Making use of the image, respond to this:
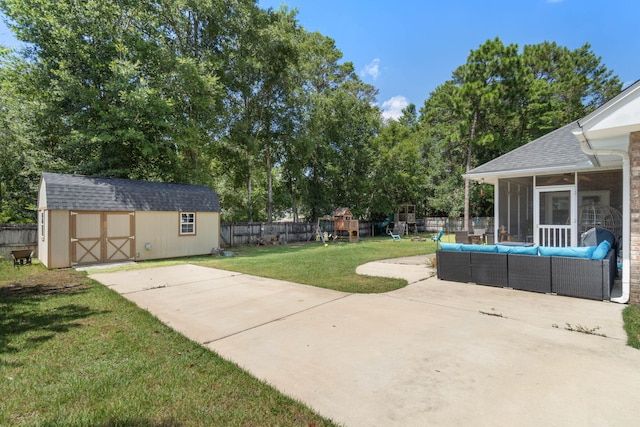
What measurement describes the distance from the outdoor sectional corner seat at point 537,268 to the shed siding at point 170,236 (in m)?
10.1

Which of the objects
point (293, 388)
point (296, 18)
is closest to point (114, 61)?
point (296, 18)

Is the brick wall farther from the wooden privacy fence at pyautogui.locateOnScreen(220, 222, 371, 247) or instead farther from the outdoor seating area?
the wooden privacy fence at pyautogui.locateOnScreen(220, 222, 371, 247)

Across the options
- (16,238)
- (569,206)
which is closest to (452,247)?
(569,206)

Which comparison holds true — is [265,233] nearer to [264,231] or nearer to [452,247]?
[264,231]

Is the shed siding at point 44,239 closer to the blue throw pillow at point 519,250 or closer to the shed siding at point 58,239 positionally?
the shed siding at point 58,239

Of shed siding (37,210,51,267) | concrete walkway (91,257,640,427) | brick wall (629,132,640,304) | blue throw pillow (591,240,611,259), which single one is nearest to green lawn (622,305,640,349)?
concrete walkway (91,257,640,427)

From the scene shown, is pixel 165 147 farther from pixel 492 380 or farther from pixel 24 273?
pixel 492 380

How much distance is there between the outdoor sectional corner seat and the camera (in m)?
5.27

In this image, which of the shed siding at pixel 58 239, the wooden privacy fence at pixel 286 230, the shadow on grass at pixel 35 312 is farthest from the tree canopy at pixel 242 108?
the shadow on grass at pixel 35 312

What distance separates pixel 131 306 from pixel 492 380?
521 cm

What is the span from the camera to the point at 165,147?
47.5 feet

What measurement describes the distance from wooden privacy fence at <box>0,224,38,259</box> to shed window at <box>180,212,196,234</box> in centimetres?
531

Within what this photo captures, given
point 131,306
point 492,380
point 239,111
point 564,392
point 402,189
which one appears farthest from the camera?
point 402,189

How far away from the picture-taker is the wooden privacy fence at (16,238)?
11.2 m
